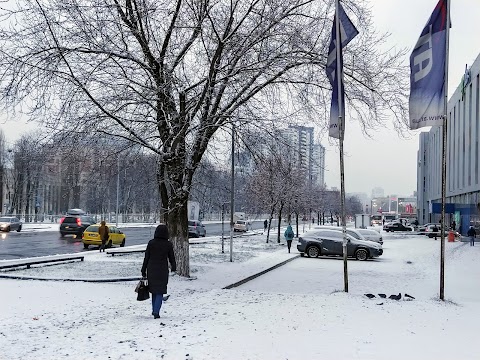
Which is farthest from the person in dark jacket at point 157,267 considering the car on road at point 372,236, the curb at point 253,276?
the car on road at point 372,236

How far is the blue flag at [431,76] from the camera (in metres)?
11.5

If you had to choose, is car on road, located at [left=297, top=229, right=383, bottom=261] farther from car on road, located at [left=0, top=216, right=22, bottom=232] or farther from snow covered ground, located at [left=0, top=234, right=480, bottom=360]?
car on road, located at [left=0, top=216, right=22, bottom=232]

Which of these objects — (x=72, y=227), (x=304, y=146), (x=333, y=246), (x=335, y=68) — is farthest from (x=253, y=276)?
(x=72, y=227)

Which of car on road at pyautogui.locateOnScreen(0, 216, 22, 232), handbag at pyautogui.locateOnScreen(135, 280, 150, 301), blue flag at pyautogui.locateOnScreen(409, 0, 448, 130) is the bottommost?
car on road at pyautogui.locateOnScreen(0, 216, 22, 232)

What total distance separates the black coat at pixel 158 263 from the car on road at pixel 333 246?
1783 centimetres

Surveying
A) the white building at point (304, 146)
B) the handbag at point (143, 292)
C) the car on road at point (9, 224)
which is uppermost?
the white building at point (304, 146)

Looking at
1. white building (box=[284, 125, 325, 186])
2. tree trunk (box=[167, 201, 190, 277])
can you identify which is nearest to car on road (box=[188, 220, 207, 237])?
tree trunk (box=[167, 201, 190, 277])

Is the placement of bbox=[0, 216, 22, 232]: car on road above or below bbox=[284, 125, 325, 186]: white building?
below

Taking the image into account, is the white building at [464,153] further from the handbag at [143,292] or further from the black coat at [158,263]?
the handbag at [143,292]

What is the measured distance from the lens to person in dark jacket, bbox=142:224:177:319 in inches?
336

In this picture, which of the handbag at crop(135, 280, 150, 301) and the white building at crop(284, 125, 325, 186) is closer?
the handbag at crop(135, 280, 150, 301)

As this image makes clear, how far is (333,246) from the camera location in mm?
26031

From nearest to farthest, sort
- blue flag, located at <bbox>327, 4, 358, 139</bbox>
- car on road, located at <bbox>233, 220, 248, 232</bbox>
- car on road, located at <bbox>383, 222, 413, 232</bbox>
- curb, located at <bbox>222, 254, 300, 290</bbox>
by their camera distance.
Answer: blue flag, located at <bbox>327, 4, 358, 139</bbox> → curb, located at <bbox>222, 254, 300, 290</bbox> → car on road, located at <bbox>233, 220, 248, 232</bbox> → car on road, located at <bbox>383, 222, 413, 232</bbox>

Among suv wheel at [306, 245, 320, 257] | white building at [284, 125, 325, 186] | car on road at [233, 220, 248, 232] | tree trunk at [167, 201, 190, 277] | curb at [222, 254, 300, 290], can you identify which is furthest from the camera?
car on road at [233, 220, 248, 232]
